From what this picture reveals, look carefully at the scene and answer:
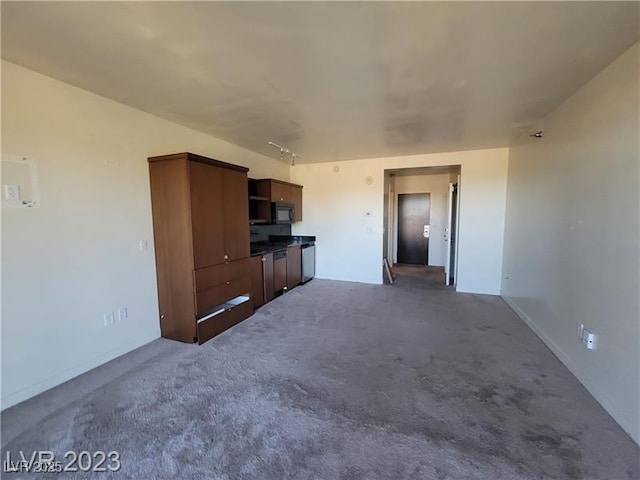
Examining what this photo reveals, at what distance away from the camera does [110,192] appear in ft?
8.95

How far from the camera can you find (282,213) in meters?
5.20

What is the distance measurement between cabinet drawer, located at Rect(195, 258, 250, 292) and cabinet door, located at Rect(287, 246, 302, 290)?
1.28m

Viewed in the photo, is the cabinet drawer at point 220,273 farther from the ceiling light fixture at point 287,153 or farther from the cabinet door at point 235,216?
the ceiling light fixture at point 287,153

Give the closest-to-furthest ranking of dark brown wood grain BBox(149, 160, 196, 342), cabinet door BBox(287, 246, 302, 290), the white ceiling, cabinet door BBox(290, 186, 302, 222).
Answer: the white ceiling, dark brown wood grain BBox(149, 160, 196, 342), cabinet door BBox(287, 246, 302, 290), cabinet door BBox(290, 186, 302, 222)

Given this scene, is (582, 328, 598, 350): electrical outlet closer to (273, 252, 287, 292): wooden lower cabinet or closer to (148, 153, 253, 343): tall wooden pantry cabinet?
(148, 153, 253, 343): tall wooden pantry cabinet

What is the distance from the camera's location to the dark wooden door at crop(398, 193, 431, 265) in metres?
7.50

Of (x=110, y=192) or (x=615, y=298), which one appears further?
(x=110, y=192)

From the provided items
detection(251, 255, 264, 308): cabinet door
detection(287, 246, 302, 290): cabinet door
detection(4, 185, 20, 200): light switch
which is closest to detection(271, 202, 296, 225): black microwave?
detection(287, 246, 302, 290): cabinet door

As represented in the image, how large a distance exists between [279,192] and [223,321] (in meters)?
2.55

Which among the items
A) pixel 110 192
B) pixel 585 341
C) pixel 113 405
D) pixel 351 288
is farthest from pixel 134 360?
pixel 585 341

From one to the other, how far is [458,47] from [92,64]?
2620mm

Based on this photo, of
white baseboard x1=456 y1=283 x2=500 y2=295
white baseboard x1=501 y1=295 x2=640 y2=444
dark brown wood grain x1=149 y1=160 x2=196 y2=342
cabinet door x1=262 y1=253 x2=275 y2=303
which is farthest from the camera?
white baseboard x1=456 y1=283 x2=500 y2=295

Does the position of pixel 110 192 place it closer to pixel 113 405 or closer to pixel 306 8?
pixel 113 405

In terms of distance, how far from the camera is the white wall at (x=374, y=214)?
189 inches
